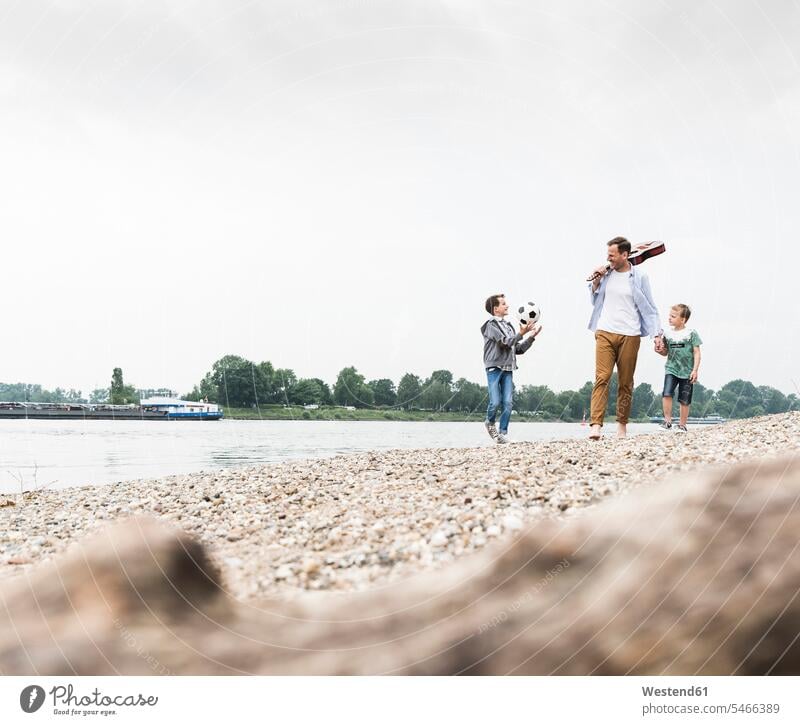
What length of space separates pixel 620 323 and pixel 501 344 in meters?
2.10

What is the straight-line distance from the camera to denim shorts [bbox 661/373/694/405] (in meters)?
10.8

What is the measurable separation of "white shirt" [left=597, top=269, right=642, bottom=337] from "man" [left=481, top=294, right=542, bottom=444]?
158cm

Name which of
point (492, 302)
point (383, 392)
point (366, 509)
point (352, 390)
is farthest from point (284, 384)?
point (366, 509)

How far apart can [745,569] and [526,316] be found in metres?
7.20

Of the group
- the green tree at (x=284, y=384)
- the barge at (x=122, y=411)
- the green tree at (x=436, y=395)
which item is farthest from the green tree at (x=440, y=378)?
the barge at (x=122, y=411)

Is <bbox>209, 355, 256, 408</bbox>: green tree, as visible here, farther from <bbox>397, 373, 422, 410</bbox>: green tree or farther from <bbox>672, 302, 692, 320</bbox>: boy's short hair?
<bbox>672, 302, 692, 320</bbox>: boy's short hair

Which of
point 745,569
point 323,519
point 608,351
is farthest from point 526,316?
point 745,569

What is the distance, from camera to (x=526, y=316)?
9.98 meters

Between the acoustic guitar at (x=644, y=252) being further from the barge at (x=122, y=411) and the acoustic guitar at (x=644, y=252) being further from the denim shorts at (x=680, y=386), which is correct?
the barge at (x=122, y=411)

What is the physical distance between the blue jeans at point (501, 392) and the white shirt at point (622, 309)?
2081 millimetres
